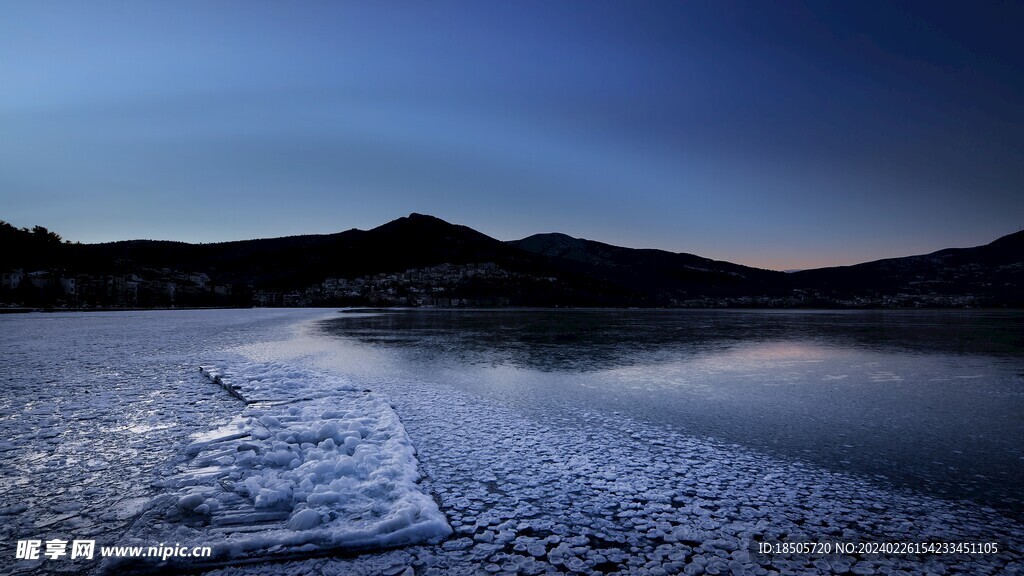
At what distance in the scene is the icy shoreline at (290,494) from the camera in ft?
12.6

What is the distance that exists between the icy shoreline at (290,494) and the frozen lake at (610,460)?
149mm

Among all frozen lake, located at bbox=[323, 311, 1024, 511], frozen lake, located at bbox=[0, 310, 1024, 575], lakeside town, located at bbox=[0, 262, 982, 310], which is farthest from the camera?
lakeside town, located at bbox=[0, 262, 982, 310]

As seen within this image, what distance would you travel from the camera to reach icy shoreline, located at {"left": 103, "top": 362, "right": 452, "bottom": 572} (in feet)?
12.6

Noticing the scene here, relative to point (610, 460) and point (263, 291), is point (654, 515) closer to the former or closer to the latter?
point (610, 460)

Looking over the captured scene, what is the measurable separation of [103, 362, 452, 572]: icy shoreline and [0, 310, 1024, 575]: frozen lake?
149 mm

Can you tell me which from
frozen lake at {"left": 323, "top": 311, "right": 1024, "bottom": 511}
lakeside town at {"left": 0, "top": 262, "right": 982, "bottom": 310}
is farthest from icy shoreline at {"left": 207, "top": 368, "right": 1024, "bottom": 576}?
lakeside town at {"left": 0, "top": 262, "right": 982, "bottom": 310}

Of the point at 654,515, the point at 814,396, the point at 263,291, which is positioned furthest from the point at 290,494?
the point at 263,291

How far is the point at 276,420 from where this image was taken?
7461mm

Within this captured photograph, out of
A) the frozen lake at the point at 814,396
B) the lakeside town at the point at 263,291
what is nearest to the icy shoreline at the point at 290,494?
the frozen lake at the point at 814,396

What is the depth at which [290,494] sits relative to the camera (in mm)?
4738

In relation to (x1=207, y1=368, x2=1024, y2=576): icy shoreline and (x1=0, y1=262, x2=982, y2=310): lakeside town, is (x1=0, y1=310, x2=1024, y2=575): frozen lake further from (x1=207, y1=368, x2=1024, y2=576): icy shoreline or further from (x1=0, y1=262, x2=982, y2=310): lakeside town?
(x1=0, y1=262, x2=982, y2=310): lakeside town

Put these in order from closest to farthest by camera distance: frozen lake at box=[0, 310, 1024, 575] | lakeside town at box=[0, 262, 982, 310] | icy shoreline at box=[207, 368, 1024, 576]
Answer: icy shoreline at box=[207, 368, 1024, 576] → frozen lake at box=[0, 310, 1024, 575] → lakeside town at box=[0, 262, 982, 310]

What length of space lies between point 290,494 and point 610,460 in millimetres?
3716

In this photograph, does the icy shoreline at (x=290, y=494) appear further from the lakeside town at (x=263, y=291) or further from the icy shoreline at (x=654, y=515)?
the lakeside town at (x=263, y=291)
